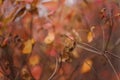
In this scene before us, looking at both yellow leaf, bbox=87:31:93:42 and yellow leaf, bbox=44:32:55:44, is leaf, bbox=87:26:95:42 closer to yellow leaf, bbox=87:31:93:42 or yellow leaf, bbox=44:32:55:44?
yellow leaf, bbox=87:31:93:42

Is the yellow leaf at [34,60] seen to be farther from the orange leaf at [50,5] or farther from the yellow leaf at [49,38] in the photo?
the orange leaf at [50,5]

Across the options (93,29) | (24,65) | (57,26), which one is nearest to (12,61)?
(24,65)

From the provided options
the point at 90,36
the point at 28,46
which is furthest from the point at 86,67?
the point at 28,46

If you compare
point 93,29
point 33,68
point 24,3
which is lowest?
point 33,68

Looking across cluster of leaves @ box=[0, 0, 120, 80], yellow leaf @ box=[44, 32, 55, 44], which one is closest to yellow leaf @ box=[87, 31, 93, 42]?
cluster of leaves @ box=[0, 0, 120, 80]

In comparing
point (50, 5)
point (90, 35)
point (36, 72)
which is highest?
point (50, 5)

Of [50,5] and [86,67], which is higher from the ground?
[50,5]

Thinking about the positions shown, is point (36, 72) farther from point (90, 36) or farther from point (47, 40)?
point (90, 36)

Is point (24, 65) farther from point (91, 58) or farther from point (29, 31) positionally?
point (91, 58)
